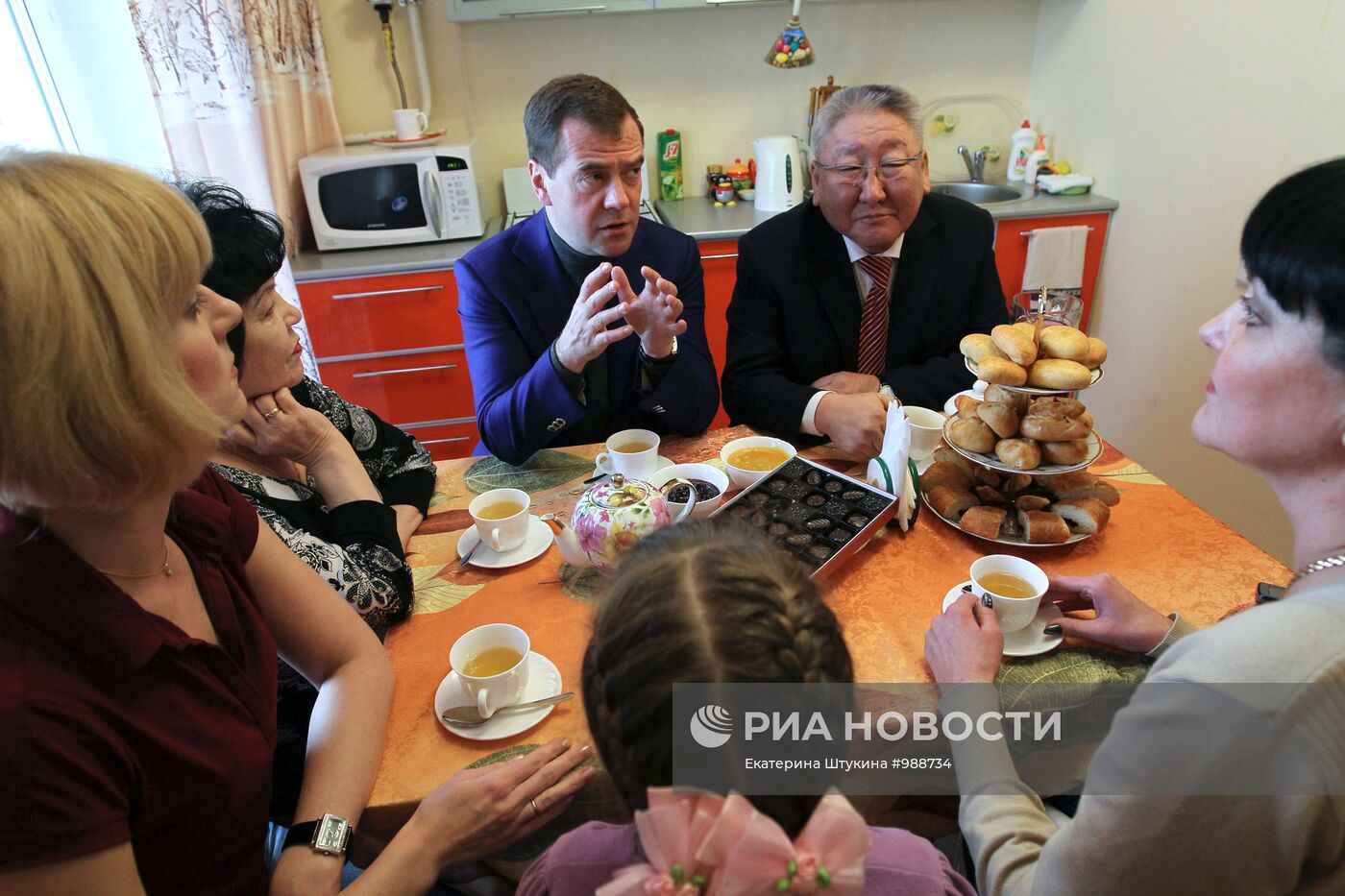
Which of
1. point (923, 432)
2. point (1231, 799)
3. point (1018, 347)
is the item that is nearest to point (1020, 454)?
point (1018, 347)

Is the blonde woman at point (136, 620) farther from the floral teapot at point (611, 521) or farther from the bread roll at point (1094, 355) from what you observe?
the bread roll at point (1094, 355)

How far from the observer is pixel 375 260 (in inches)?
111

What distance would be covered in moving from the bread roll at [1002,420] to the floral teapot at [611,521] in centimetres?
51

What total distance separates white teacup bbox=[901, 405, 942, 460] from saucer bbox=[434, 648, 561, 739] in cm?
80

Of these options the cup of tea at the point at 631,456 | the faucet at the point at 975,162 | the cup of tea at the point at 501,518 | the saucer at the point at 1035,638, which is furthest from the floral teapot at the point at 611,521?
the faucet at the point at 975,162

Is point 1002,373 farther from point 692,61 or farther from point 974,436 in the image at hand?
point 692,61

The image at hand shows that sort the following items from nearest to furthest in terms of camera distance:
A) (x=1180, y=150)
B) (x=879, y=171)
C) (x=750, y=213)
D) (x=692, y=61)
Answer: (x=879, y=171) → (x=1180, y=150) → (x=750, y=213) → (x=692, y=61)

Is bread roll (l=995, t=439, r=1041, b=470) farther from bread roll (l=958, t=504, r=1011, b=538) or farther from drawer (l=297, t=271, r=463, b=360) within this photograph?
drawer (l=297, t=271, r=463, b=360)

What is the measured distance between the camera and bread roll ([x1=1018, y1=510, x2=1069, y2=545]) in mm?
1197

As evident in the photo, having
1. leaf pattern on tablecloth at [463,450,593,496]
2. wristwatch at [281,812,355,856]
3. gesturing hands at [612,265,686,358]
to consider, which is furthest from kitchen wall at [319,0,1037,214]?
wristwatch at [281,812,355,856]

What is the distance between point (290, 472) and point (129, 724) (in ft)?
2.21

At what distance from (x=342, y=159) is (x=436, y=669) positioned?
238 centimetres

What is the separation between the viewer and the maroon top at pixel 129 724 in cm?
69

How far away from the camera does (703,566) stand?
0.62 meters
